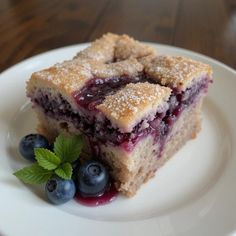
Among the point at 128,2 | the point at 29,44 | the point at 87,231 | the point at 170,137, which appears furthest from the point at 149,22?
the point at 87,231

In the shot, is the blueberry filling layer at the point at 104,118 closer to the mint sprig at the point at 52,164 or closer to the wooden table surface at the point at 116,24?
the mint sprig at the point at 52,164

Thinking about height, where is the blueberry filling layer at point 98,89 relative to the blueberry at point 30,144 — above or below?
above

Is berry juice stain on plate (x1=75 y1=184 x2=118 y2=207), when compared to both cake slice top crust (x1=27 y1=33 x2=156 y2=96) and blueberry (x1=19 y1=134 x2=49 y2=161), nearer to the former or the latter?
blueberry (x1=19 y1=134 x2=49 y2=161)

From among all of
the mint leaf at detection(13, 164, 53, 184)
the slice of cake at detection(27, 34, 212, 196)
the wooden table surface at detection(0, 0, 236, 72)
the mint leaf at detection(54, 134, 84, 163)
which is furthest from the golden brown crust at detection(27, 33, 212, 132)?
the wooden table surface at detection(0, 0, 236, 72)

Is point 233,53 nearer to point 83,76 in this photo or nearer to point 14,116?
point 83,76

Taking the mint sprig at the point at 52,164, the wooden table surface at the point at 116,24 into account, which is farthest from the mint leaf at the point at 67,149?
the wooden table surface at the point at 116,24

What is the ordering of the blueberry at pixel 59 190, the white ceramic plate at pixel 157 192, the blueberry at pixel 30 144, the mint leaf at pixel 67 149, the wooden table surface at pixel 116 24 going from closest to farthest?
the white ceramic plate at pixel 157 192, the blueberry at pixel 59 190, the mint leaf at pixel 67 149, the blueberry at pixel 30 144, the wooden table surface at pixel 116 24
